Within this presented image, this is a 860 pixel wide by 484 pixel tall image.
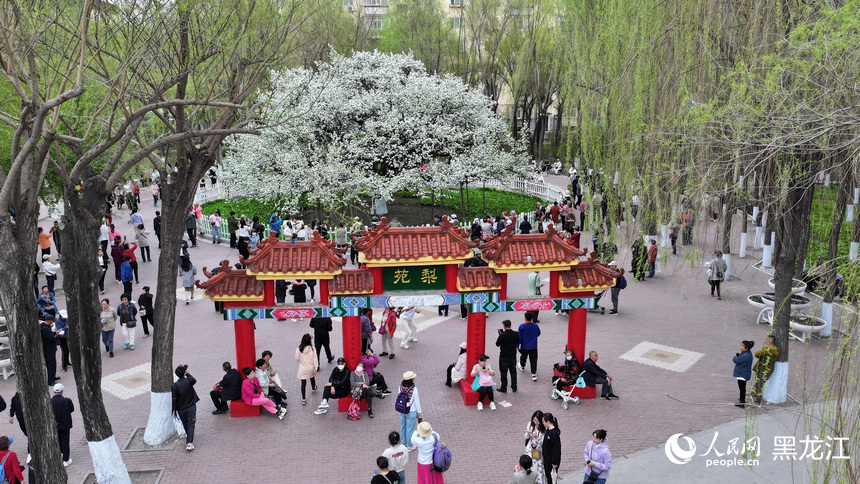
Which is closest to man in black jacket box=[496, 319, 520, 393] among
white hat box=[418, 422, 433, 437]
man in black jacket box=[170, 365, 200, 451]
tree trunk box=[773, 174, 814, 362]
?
white hat box=[418, 422, 433, 437]

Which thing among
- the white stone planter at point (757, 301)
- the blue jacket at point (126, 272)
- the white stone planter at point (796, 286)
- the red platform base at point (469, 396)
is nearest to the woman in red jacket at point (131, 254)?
the blue jacket at point (126, 272)

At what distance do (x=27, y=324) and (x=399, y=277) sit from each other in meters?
6.08

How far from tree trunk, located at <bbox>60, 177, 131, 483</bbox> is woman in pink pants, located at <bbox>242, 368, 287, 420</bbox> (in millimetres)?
2546

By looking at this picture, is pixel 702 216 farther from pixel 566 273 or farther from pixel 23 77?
pixel 23 77

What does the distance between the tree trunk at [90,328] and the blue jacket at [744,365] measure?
10.1 metres

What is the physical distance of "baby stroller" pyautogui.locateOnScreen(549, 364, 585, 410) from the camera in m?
12.3

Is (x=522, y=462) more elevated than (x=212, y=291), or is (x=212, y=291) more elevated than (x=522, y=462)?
(x=212, y=291)

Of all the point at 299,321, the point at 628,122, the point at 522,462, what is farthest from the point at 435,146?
the point at 522,462

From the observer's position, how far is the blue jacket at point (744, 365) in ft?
38.2

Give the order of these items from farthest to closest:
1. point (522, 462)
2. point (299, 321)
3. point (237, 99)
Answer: point (299, 321) < point (237, 99) < point (522, 462)

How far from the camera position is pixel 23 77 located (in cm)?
763

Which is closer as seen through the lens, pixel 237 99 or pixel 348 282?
pixel 237 99

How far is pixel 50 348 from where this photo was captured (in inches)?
508

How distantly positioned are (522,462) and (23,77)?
7.44 meters
